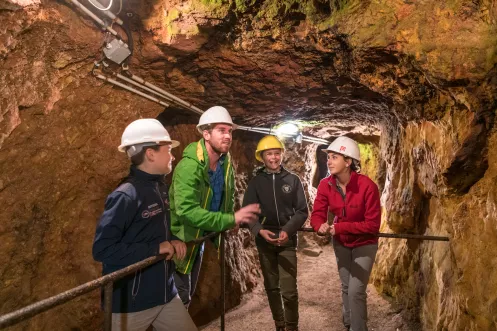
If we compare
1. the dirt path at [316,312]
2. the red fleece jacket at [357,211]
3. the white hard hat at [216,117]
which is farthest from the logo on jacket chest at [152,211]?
the dirt path at [316,312]

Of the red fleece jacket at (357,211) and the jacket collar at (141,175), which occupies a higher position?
the jacket collar at (141,175)

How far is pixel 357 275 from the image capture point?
11.1ft

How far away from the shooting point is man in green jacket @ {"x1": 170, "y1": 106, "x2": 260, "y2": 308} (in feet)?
9.21

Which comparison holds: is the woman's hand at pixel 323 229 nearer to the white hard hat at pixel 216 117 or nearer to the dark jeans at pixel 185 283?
the dark jeans at pixel 185 283

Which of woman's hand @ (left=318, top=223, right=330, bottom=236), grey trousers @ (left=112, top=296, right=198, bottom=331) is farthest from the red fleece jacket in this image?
grey trousers @ (left=112, top=296, right=198, bottom=331)

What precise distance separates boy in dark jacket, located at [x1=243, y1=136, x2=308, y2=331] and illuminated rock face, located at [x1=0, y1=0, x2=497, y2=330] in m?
1.25

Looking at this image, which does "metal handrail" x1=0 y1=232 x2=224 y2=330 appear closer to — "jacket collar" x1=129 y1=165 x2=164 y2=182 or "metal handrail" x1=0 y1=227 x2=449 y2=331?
"metal handrail" x1=0 y1=227 x2=449 y2=331

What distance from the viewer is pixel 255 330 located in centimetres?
475

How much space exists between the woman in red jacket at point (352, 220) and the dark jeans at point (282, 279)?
0.48 m

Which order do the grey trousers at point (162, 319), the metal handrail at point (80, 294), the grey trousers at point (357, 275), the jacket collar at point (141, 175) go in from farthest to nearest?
the grey trousers at point (357, 275) < the jacket collar at point (141, 175) < the grey trousers at point (162, 319) < the metal handrail at point (80, 294)

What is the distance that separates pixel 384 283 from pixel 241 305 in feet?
7.90

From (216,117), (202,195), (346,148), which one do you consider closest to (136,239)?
(202,195)

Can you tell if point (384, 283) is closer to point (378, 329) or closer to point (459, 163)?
point (378, 329)

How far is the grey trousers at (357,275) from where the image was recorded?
3.30 metres
